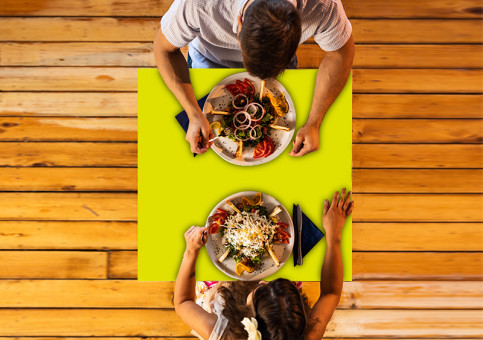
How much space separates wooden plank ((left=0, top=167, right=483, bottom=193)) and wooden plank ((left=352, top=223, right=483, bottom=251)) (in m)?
0.23

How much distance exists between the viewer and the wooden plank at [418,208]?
2.39 meters

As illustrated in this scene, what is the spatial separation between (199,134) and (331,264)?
785mm

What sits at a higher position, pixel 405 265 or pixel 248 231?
pixel 248 231

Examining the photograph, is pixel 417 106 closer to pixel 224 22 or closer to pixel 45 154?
pixel 224 22

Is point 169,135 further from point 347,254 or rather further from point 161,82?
point 347,254

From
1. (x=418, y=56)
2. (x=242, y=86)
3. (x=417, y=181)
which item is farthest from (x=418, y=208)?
(x=242, y=86)

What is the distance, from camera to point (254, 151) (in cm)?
152

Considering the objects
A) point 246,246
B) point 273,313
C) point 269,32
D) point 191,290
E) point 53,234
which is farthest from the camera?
point 53,234

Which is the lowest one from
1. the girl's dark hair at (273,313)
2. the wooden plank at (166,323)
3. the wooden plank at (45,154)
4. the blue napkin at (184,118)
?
the wooden plank at (166,323)

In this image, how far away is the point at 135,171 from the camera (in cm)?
238

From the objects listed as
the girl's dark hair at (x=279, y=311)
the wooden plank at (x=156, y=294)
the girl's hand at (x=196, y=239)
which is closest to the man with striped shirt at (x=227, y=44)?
the girl's hand at (x=196, y=239)

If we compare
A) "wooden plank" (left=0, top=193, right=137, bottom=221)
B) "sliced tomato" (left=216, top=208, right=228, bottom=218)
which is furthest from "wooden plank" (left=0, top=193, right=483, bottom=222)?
"sliced tomato" (left=216, top=208, right=228, bottom=218)

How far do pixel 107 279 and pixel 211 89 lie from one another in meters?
1.55

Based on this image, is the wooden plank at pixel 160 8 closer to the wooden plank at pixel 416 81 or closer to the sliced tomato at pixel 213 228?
the wooden plank at pixel 416 81
